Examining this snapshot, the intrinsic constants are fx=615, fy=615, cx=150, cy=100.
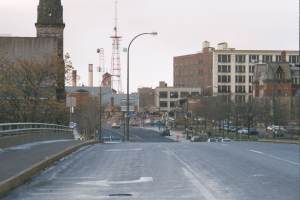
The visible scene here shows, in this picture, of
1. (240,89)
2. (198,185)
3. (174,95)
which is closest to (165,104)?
(174,95)

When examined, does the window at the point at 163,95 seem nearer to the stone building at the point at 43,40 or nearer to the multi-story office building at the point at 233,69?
the multi-story office building at the point at 233,69

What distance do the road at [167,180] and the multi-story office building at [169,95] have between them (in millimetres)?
163947

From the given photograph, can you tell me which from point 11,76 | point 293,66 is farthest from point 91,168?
point 293,66

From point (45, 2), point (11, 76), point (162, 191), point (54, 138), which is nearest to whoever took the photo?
point (162, 191)

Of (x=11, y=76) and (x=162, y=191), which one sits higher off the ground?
(x=11, y=76)

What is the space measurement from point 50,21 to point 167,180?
74548 mm

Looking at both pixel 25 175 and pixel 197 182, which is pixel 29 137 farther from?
pixel 197 182

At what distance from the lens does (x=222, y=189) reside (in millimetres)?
13727

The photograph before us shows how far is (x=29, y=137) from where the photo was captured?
30234mm

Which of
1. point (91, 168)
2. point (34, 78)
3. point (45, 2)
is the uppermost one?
point (45, 2)

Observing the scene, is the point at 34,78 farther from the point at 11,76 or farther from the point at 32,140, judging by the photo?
the point at 32,140

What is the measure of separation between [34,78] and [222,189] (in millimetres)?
38815

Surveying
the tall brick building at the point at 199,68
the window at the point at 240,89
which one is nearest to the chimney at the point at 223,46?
the tall brick building at the point at 199,68

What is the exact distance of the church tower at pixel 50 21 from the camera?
283 ft
